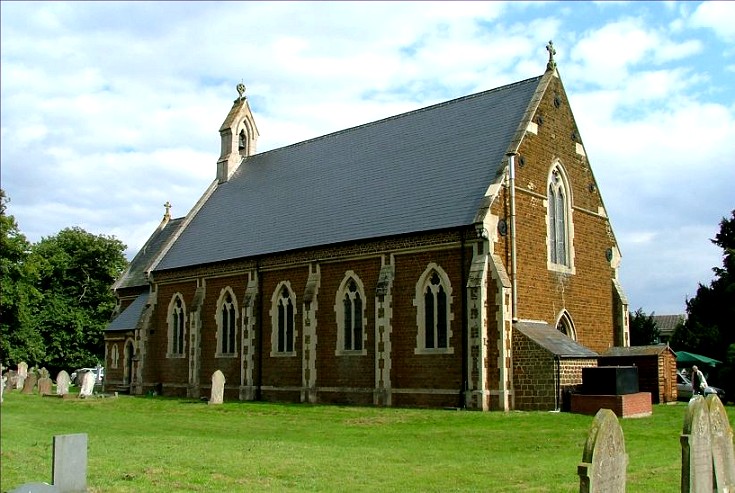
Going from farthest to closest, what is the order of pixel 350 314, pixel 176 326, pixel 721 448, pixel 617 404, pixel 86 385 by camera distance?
pixel 176 326, pixel 86 385, pixel 350 314, pixel 617 404, pixel 721 448

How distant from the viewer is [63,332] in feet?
219

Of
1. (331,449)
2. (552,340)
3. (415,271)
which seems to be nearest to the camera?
(331,449)

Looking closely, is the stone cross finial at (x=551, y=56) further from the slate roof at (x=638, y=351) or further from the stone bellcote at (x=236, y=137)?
the stone bellcote at (x=236, y=137)

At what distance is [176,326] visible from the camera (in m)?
Result: 42.7

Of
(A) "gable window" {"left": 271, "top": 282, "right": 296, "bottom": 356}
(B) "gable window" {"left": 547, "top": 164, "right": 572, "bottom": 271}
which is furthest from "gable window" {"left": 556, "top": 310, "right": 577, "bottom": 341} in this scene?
(A) "gable window" {"left": 271, "top": 282, "right": 296, "bottom": 356}

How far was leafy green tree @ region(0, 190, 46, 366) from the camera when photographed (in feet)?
165

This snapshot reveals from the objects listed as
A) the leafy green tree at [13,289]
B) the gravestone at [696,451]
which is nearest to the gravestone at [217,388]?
the leafy green tree at [13,289]

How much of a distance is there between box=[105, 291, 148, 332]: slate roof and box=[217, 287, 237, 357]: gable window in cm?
847

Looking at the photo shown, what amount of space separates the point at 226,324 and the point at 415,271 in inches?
516

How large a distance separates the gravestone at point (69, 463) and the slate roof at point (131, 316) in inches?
1420

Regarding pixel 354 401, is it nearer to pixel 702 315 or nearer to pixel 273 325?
pixel 273 325

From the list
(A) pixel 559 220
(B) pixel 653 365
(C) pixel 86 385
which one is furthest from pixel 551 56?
(C) pixel 86 385

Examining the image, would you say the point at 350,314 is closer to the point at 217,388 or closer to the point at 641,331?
the point at 217,388

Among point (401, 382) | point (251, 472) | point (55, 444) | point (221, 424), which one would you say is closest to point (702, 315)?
point (401, 382)
